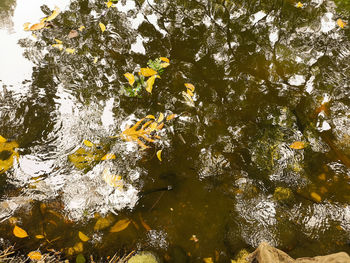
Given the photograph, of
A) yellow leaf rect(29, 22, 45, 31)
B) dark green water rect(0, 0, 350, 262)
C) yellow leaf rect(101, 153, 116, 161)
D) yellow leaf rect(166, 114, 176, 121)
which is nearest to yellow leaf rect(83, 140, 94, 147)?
dark green water rect(0, 0, 350, 262)

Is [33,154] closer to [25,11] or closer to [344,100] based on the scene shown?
[25,11]

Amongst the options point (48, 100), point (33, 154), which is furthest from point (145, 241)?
point (48, 100)

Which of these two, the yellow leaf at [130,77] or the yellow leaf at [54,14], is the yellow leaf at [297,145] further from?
the yellow leaf at [54,14]

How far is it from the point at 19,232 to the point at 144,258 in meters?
1.36

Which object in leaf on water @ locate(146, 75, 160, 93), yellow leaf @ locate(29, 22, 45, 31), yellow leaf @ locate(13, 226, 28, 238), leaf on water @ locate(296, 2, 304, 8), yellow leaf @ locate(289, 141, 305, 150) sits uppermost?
yellow leaf @ locate(29, 22, 45, 31)

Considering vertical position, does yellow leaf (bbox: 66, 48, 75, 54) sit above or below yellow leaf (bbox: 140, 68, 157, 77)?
above

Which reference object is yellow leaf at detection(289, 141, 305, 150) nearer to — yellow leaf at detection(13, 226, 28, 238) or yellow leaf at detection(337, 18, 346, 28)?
yellow leaf at detection(337, 18, 346, 28)

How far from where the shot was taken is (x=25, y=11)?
11.3 ft

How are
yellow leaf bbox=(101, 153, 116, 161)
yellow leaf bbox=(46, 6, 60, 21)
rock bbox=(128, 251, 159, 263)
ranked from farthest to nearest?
1. yellow leaf bbox=(46, 6, 60, 21)
2. yellow leaf bbox=(101, 153, 116, 161)
3. rock bbox=(128, 251, 159, 263)

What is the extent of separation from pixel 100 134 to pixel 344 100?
3106mm

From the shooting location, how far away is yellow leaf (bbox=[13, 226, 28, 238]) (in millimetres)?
2184

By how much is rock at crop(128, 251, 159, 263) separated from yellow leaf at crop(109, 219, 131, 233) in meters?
0.31

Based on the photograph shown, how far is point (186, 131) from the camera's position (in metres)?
2.56

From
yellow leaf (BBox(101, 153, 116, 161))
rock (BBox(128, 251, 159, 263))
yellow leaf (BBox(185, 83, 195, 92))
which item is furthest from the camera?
yellow leaf (BBox(185, 83, 195, 92))
